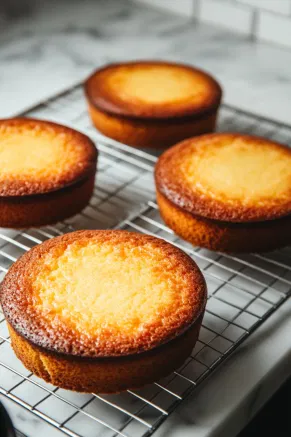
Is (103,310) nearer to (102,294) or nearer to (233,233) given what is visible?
(102,294)

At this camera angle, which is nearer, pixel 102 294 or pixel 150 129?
pixel 102 294

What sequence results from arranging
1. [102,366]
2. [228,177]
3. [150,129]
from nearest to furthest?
[102,366] < [228,177] < [150,129]

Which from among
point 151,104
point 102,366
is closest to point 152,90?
point 151,104

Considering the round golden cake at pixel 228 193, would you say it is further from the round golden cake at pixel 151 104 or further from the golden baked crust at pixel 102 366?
the golden baked crust at pixel 102 366

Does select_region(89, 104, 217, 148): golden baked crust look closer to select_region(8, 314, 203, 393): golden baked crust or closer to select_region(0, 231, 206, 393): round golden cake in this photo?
A: select_region(0, 231, 206, 393): round golden cake

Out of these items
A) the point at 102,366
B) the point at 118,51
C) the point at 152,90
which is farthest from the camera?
the point at 118,51

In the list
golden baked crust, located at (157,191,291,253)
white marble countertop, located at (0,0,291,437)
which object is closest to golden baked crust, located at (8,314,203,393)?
golden baked crust, located at (157,191,291,253)
